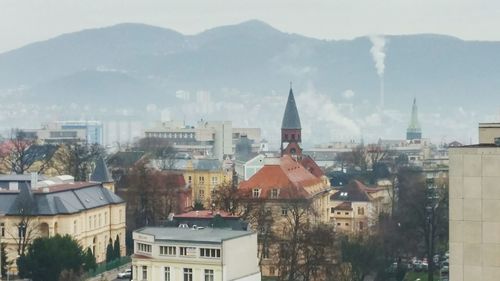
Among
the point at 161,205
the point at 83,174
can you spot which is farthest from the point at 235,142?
the point at 161,205

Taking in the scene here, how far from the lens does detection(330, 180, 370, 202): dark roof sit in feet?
268

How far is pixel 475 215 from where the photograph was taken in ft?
62.7

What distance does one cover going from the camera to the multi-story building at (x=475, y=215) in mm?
19062

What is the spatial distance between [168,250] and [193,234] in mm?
1472

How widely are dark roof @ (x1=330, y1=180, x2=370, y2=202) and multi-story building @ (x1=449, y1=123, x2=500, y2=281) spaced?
62.3 meters

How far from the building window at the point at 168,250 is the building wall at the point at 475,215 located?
2505 cm

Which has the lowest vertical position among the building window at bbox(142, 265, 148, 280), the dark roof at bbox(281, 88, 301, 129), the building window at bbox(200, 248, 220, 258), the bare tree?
the building window at bbox(142, 265, 148, 280)

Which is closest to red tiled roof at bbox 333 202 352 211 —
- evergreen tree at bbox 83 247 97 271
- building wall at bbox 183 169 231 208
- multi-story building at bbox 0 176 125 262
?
building wall at bbox 183 169 231 208

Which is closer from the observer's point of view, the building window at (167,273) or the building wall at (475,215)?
the building wall at (475,215)

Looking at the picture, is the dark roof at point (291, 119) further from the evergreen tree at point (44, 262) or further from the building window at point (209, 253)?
the building window at point (209, 253)

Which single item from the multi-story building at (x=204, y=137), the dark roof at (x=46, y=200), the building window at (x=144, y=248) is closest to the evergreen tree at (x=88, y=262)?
the dark roof at (x=46, y=200)

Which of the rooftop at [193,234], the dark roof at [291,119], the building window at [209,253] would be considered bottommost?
the building window at [209,253]

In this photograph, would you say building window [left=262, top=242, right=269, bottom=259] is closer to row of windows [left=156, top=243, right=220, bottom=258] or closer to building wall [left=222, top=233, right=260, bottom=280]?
building wall [left=222, top=233, right=260, bottom=280]

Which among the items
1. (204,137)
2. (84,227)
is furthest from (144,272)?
(204,137)
